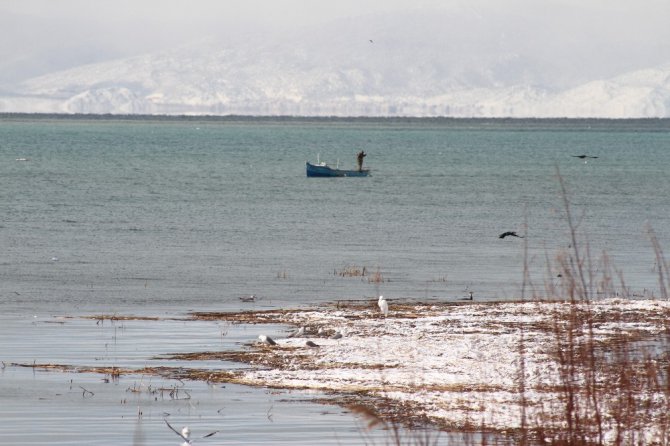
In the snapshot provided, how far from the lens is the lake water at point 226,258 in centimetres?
1380

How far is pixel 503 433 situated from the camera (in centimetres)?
1212

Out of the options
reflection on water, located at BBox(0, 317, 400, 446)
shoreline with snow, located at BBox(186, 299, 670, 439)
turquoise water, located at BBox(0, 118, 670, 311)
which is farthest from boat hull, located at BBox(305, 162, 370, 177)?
reflection on water, located at BBox(0, 317, 400, 446)

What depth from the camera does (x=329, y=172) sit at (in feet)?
258

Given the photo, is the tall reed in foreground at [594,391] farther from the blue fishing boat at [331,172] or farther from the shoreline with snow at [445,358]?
the blue fishing boat at [331,172]

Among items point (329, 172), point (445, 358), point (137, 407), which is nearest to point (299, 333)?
point (445, 358)

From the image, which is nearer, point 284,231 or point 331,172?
point 284,231

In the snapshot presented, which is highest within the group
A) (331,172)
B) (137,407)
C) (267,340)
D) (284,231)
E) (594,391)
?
(331,172)

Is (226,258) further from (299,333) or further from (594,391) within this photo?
(594,391)

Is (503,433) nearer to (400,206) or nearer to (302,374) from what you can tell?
(302,374)

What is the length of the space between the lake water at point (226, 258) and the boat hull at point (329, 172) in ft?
2.45

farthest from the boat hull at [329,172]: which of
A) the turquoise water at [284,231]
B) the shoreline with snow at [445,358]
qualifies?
the shoreline with snow at [445,358]

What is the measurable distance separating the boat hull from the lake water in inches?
29.4

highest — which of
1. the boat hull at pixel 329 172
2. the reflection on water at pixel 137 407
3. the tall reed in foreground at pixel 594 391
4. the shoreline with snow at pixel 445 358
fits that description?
the boat hull at pixel 329 172

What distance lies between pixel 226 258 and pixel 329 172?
45126mm
